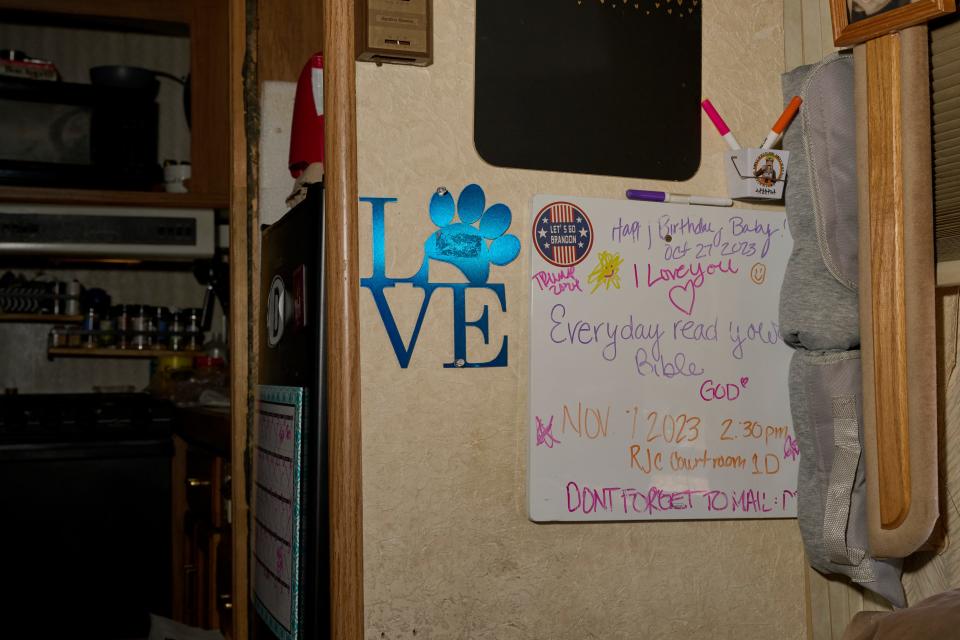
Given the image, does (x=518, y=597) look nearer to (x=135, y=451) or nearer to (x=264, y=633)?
(x=264, y=633)

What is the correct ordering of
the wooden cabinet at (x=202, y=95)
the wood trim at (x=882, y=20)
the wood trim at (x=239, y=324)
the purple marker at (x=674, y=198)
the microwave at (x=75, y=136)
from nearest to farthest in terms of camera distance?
the wood trim at (x=882, y=20), the purple marker at (x=674, y=198), the wood trim at (x=239, y=324), the microwave at (x=75, y=136), the wooden cabinet at (x=202, y=95)

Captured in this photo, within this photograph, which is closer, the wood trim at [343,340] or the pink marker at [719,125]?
the wood trim at [343,340]

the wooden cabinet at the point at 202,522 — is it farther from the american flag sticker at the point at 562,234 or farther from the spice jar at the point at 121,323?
the american flag sticker at the point at 562,234

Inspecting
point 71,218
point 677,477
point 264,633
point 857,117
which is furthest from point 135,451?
point 857,117

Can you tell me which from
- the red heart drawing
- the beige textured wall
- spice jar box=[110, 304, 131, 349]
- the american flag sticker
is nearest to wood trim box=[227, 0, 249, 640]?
the beige textured wall

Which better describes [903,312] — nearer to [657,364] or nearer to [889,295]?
[889,295]

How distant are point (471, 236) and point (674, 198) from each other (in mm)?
299

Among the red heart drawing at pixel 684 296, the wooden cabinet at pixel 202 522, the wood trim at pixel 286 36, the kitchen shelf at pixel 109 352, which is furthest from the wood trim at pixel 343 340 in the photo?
the kitchen shelf at pixel 109 352

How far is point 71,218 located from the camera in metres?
2.94

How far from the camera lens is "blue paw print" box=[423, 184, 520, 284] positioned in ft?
3.78

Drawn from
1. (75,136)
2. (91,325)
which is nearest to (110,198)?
(75,136)

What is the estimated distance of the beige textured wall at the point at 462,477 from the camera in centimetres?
112

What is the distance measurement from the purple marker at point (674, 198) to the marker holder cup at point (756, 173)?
0.08ft

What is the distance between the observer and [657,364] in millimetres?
1228
